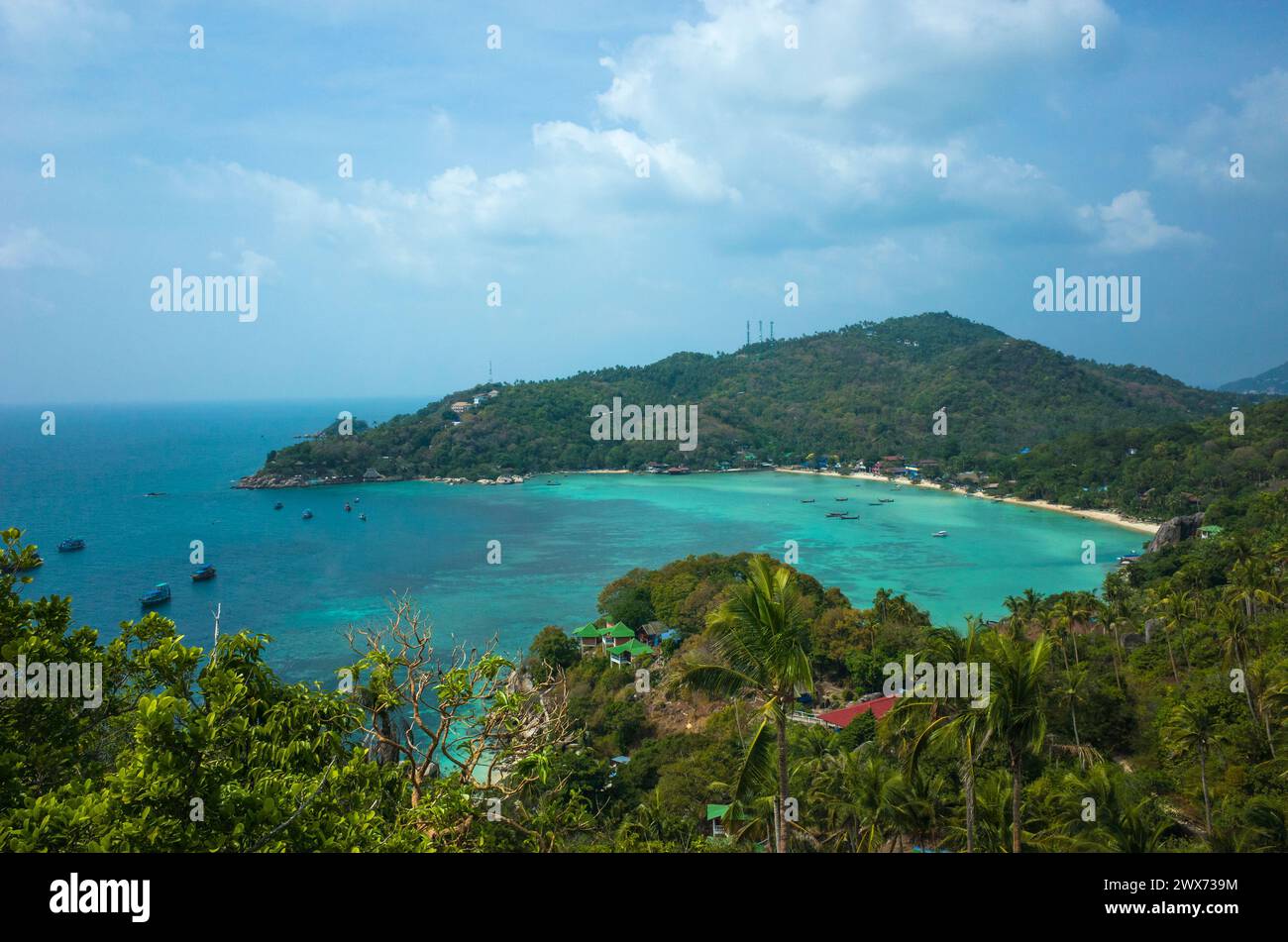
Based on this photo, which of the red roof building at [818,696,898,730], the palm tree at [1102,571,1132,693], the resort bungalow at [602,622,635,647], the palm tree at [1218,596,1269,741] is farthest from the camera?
the resort bungalow at [602,622,635,647]

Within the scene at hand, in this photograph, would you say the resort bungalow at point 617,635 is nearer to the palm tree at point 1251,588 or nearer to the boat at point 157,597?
the palm tree at point 1251,588

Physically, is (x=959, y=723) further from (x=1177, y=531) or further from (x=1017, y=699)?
(x=1177, y=531)

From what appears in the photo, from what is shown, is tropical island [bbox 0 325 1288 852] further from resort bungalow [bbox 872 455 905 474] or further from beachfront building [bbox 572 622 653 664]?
resort bungalow [bbox 872 455 905 474]

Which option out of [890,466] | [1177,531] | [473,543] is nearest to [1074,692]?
[1177,531]

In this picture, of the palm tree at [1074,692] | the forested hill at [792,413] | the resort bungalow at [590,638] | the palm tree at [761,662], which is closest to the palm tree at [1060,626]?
the palm tree at [1074,692]

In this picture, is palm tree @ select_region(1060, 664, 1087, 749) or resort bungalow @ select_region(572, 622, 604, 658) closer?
palm tree @ select_region(1060, 664, 1087, 749)

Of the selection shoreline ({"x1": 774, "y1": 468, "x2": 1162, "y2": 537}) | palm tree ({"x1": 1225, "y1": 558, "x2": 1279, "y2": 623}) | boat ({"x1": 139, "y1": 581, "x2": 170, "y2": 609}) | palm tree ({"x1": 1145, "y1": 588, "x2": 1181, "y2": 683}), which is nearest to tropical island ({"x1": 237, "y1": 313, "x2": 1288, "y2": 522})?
shoreline ({"x1": 774, "y1": 468, "x2": 1162, "y2": 537})
